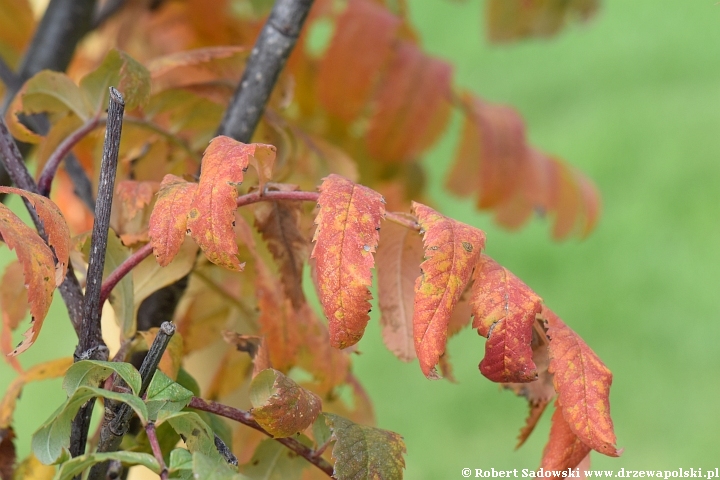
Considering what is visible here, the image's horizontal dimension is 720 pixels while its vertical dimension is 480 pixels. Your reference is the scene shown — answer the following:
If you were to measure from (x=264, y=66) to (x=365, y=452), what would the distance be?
0.35 meters

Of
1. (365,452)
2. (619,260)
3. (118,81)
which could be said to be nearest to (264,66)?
(118,81)

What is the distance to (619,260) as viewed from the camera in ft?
9.08

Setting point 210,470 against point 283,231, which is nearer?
point 210,470

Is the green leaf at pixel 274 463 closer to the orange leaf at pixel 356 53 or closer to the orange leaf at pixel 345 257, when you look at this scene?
the orange leaf at pixel 345 257

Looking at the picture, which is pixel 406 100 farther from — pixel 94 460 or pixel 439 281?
pixel 94 460

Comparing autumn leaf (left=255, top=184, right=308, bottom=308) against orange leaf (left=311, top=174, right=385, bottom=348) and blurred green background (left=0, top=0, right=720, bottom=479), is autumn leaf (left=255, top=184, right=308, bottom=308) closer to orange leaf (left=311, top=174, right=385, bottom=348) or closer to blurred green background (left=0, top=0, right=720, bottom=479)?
orange leaf (left=311, top=174, right=385, bottom=348)

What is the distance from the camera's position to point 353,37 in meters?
0.90

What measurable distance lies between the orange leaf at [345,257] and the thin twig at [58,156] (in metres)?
0.21

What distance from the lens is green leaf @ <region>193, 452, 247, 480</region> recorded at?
357 mm

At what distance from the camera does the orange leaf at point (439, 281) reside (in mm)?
417

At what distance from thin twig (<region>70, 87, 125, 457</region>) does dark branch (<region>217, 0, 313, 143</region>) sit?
0.73 ft

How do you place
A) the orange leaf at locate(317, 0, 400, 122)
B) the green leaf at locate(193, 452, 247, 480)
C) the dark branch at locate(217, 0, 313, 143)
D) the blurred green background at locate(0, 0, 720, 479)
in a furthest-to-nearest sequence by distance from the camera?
the blurred green background at locate(0, 0, 720, 479) < the orange leaf at locate(317, 0, 400, 122) < the dark branch at locate(217, 0, 313, 143) < the green leaf at locate(193, 452, 247, 480)

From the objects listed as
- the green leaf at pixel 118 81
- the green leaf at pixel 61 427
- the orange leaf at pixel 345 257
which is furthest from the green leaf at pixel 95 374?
the green leaf at pixel 118 81

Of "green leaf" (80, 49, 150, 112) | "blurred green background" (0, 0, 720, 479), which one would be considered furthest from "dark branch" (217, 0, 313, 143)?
"blurred green background" (0, 0, 720, 479)
